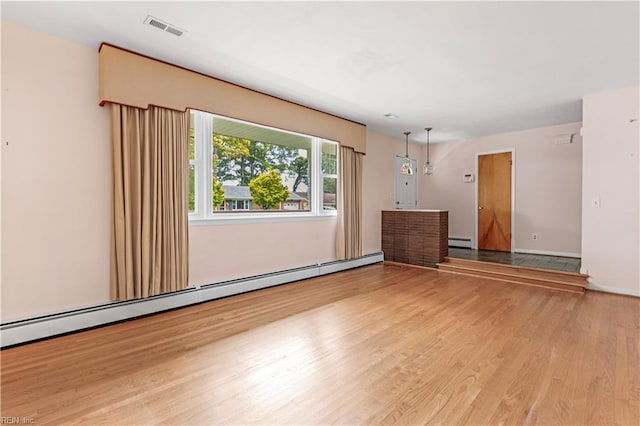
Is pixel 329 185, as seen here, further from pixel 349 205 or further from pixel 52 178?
pixel 52 178

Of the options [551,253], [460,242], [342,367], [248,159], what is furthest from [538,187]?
[342,367]

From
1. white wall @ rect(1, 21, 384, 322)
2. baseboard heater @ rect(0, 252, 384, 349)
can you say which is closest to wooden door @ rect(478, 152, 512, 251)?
baseboard heater @ rect(0, 252, 384, 349)

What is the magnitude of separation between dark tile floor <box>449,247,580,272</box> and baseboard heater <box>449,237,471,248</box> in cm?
50

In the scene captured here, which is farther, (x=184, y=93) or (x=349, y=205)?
(x=349, y=205)

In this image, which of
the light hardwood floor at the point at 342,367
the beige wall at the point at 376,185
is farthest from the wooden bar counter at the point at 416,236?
the light hardwood floor at the point at 342,367

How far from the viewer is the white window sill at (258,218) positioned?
4.03 meters

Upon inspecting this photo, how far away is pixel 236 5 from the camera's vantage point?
2482mm

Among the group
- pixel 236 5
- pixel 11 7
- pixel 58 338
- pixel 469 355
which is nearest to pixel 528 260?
pixel 469 355

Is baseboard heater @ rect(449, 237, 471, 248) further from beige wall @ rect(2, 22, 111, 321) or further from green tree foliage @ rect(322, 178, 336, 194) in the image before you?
beige wall @ rect(2, 22, 111, 321)

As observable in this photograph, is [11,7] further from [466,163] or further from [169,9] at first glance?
[466,163]

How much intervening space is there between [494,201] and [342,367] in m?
6.15

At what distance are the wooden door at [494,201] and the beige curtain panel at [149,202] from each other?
6.41 m

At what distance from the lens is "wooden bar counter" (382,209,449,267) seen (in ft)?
20.1

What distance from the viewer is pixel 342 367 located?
2402 mm
